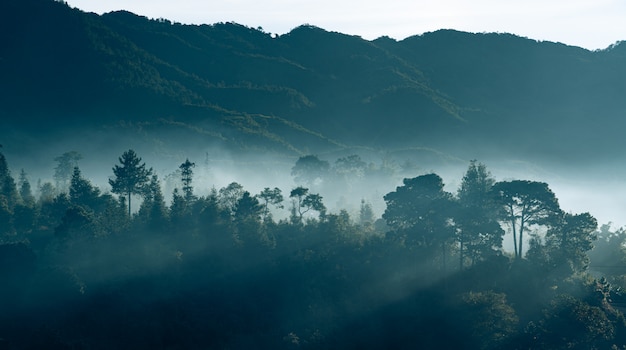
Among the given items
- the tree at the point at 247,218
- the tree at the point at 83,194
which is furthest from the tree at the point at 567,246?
the tree at the point at 83,194

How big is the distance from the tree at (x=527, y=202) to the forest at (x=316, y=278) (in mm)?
172

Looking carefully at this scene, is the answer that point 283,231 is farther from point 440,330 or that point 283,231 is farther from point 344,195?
point 344,195

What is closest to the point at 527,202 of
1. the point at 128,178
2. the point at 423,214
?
the point at 423,214

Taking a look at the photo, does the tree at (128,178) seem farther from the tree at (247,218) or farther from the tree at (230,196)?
the tree at (247,218)

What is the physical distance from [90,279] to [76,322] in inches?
330

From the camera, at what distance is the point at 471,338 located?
77.2 meters

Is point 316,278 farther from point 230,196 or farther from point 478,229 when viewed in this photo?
point 230,196

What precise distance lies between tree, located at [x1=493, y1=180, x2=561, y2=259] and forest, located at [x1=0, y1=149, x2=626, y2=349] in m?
0.17

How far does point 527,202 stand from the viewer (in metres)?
89.2

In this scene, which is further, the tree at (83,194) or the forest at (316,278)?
the tree at (83,194)

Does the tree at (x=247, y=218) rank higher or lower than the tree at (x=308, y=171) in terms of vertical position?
lower

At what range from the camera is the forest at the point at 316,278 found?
77.8 m

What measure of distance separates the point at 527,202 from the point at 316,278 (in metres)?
27.4

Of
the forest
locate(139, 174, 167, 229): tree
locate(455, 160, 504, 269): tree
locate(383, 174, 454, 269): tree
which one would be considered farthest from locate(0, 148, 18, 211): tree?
locate(455, 160, 504, 269): tree
